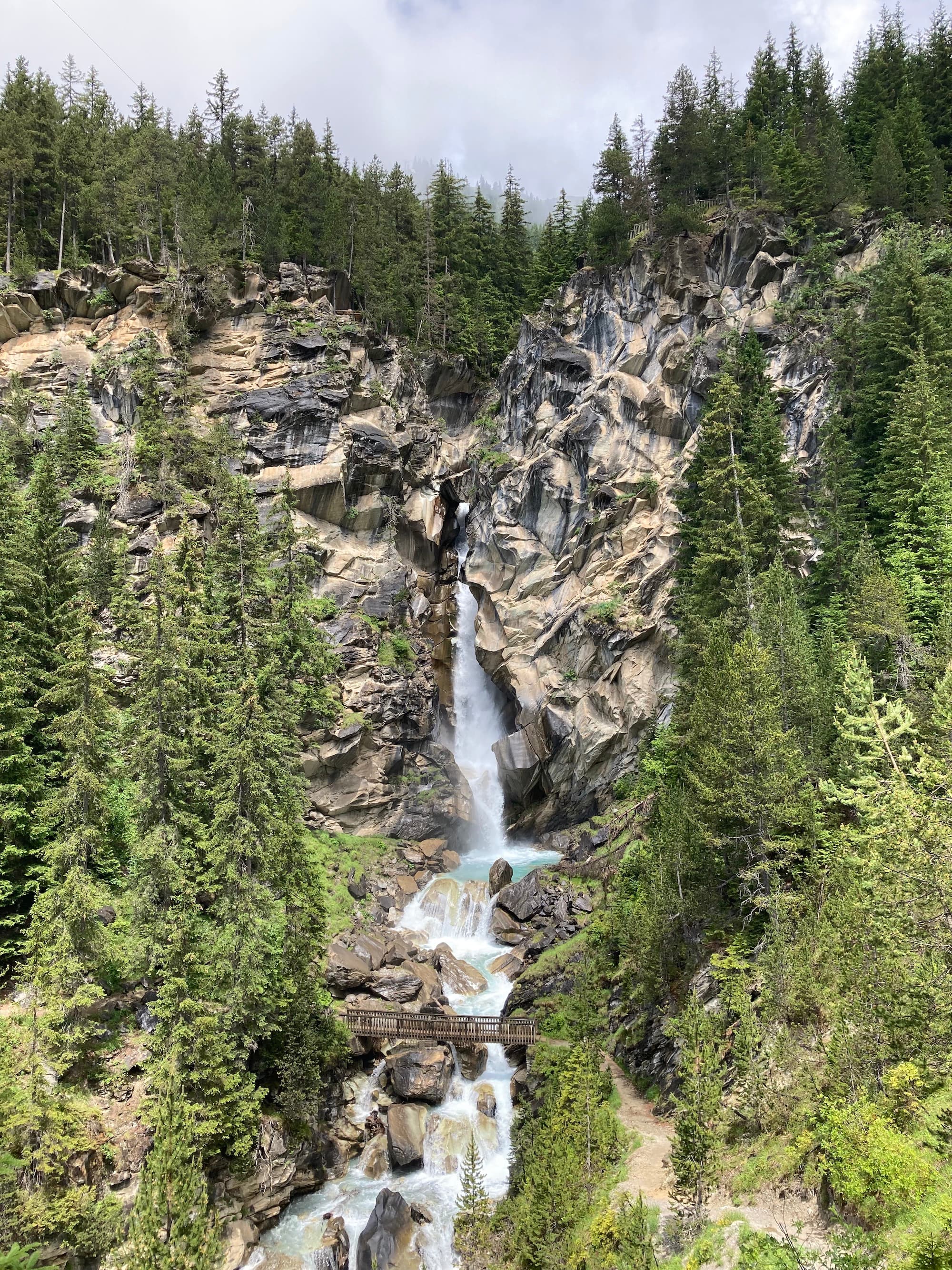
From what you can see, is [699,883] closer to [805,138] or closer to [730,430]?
[730,430]

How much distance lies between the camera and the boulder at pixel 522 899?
1265 inches

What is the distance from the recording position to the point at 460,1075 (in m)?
23.9

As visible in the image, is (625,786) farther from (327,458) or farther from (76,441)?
(76,441)

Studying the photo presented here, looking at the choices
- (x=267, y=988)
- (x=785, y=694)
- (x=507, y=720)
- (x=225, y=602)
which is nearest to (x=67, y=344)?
(x=225, y=602)

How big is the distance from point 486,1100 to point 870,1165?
670 inches

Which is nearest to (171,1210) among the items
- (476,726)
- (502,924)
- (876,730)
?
(876,730)

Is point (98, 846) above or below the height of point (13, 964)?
above

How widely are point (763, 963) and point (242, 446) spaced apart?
1598 inches

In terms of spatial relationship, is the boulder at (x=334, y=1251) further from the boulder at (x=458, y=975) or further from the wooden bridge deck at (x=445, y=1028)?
the boulder at (x=458, y=975)

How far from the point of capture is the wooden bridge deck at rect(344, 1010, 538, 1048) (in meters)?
23.8

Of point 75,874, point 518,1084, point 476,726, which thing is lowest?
point 518,1084

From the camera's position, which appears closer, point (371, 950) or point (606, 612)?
point (371, 950)

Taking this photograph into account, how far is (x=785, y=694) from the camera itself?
70.4ft

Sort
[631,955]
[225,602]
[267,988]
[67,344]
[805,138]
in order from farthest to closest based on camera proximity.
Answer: [805,138] < [67,344] < [225,602] < [631,955] < [267,988]
